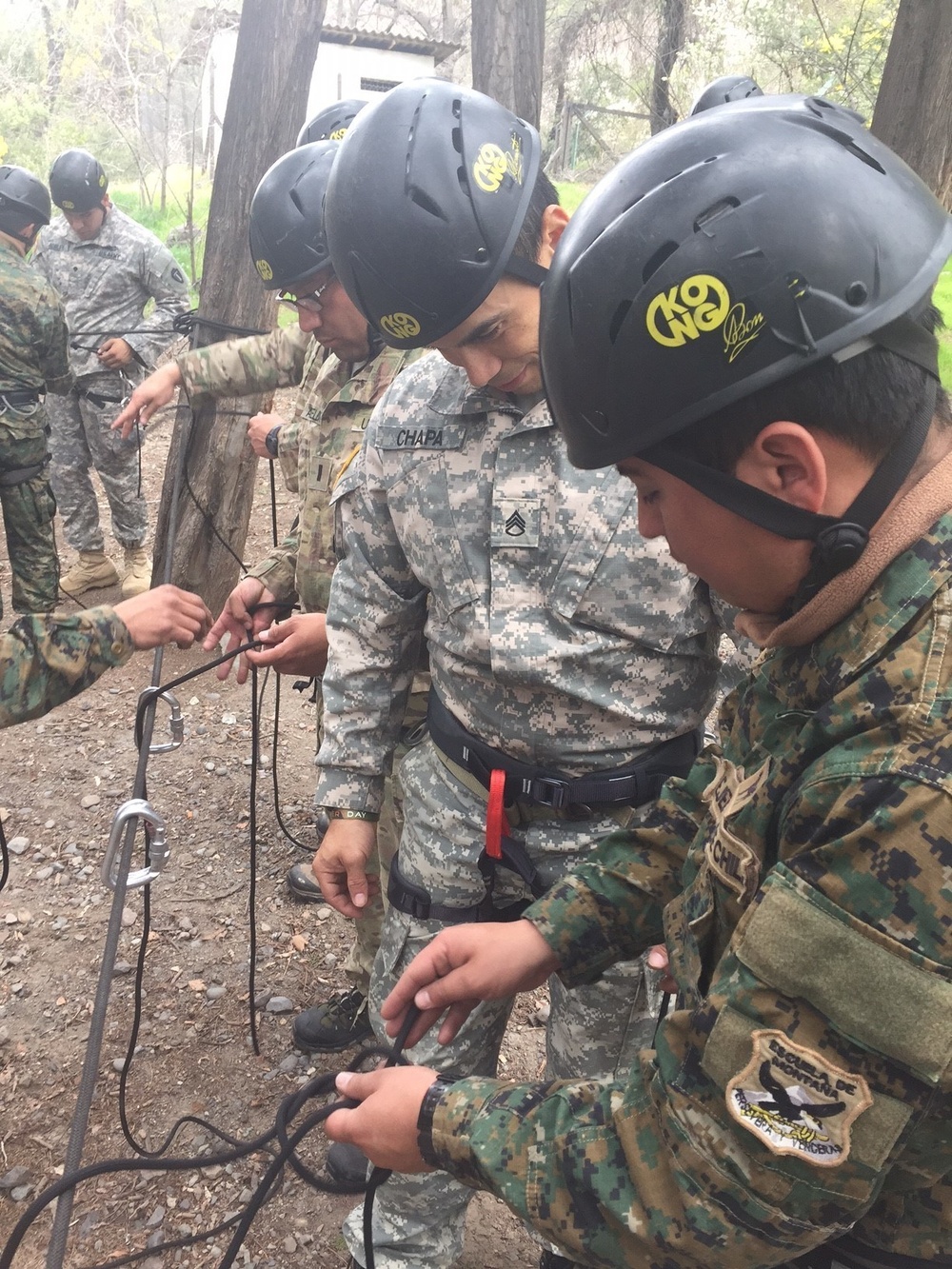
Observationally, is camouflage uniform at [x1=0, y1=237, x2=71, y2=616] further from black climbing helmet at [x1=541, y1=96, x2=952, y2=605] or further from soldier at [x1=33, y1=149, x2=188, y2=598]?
black climbing helmet at [x1=541, y1=96, x2=952, y2=605]

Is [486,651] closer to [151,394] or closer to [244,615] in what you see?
[244,615]

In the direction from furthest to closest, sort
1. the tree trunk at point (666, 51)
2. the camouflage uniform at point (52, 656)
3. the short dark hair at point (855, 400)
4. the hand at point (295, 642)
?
the tree trunk at point (666, 51), the hand at point (295, 642), the camouflage uniform at point (52, 656), the short dark hair at point (855, 400)

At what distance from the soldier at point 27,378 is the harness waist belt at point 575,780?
439 cm

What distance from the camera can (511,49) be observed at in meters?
5.61

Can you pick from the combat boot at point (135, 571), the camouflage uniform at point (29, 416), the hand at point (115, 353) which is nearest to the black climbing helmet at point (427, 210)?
the camouflage uniform at point (29, 416)

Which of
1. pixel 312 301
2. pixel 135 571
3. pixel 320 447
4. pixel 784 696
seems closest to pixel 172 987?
pixel 320 447

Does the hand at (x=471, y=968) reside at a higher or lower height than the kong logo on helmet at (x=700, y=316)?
lower

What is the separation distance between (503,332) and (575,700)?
72 cm

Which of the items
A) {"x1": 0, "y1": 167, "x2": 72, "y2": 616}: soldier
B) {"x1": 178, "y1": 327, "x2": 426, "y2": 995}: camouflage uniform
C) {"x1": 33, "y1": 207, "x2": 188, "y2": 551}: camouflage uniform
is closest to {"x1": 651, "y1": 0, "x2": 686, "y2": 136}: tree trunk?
{"x1": 33, "y1": 207, "x2": 188, "y2": 551}: camouflage uniform

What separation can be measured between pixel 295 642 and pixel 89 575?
4746 mm

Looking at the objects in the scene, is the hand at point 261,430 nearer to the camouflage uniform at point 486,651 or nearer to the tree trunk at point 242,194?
the tree trunk at point 242,194

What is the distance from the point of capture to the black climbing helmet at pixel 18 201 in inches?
213

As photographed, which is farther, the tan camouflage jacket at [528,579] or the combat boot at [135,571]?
the combat boot at [135,571]

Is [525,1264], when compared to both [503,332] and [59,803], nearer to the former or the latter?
[503,332]
